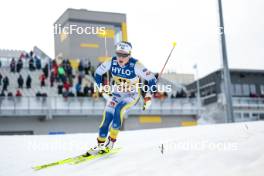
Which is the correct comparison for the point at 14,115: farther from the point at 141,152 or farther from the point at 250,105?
the point at 250,105

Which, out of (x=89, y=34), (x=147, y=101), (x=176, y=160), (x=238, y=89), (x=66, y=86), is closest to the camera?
(x=176, y=160)

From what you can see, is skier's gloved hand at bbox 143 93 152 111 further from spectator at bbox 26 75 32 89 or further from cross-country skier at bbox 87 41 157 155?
spectator at bbox 26 75 32 89

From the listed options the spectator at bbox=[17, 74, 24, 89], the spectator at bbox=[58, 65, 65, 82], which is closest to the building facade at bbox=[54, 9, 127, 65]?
the spectator at bbox=[58, 65, 65, 82]

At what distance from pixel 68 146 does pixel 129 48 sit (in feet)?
10.8

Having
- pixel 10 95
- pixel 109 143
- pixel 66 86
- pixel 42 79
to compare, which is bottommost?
pixel 109 143

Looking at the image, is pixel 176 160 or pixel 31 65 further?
pixel 31 65

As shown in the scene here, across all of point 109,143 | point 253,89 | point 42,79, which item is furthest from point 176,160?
point 253,89

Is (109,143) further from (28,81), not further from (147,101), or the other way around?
(28,81)

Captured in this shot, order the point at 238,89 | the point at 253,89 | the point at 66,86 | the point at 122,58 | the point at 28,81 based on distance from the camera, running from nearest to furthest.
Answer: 1. the point at 122,58
2. the point at 66,86
3. the point at 28,81
4. the point at 238,89
5. the point at 253,89

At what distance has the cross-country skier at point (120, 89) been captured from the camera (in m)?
8.91

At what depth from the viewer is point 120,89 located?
9008mm

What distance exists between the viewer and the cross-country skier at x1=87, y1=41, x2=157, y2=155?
351 inches

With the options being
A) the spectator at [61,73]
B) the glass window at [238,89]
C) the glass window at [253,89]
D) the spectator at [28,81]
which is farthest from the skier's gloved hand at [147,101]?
the glass window at [253,89]

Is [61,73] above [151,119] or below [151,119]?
above
